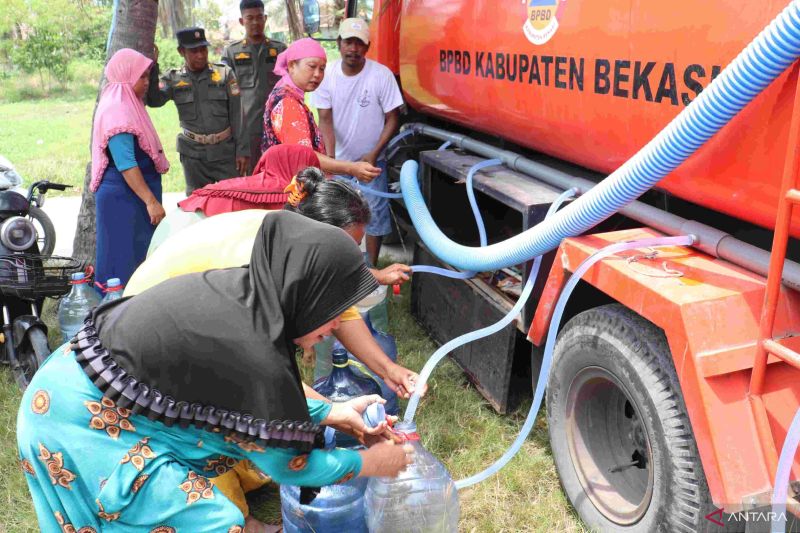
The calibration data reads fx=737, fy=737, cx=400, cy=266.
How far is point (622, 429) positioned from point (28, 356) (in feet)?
9.45

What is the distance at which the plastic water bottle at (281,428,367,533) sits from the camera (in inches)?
104

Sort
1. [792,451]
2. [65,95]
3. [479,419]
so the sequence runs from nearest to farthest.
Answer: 1. [792,451]
2. [479,419]
3. [65,95]

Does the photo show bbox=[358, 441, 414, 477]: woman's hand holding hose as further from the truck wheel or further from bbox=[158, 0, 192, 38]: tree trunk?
bbox=[158, 0, 192, 38]: tree trunk

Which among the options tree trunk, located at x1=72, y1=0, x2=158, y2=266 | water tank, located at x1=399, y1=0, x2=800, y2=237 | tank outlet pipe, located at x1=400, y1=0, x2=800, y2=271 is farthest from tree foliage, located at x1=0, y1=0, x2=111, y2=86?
tank outlet pipe, located at x1=400, y1=0, x2=800, y2=271

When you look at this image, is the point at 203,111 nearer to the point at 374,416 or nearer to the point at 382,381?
the point at 382,381

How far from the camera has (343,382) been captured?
2.93m

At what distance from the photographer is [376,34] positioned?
529cm

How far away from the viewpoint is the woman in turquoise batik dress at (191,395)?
5.70 ft

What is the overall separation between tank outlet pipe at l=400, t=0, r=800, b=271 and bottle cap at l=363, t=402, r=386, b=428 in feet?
2.92

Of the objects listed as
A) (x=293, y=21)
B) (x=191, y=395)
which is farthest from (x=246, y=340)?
(x=293, y=21)

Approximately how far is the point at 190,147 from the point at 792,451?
5101mm

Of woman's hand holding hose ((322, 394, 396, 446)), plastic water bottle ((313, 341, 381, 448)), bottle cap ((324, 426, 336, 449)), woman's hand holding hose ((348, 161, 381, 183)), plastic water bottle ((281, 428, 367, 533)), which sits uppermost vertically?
woman's hand holding hose ((348, 161, 381, 183))

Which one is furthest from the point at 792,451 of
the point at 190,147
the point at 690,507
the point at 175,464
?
the point at 190,147

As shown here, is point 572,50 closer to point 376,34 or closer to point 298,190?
point 298,190
